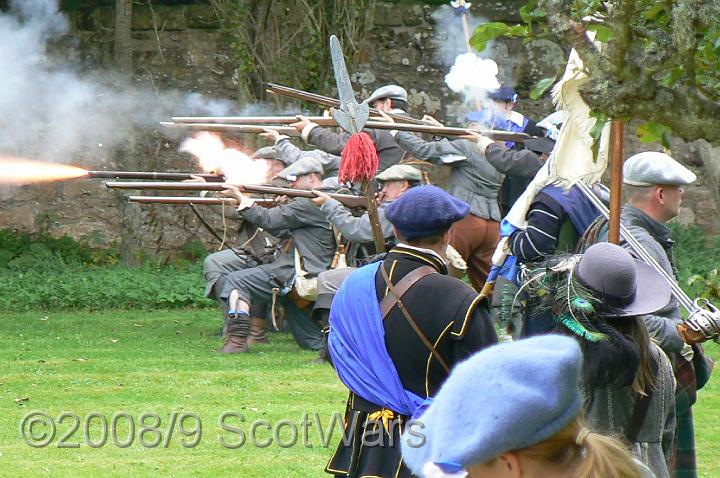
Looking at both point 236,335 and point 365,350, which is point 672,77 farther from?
point 236,335

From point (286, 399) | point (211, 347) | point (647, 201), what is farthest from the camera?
point (211, 347)

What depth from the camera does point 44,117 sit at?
51.3 ft

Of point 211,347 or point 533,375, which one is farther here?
point 211,347

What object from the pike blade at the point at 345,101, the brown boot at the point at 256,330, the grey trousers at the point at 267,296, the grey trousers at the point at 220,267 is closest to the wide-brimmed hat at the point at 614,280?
the pike blade at the point at 345,101

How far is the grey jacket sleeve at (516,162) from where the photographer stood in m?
9.73

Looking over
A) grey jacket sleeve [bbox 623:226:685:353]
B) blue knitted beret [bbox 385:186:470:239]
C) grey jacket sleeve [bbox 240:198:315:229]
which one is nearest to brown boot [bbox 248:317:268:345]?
grey jacket sleeve [bbox 240:198:315:229]

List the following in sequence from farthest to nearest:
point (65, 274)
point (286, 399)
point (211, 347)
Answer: point (65, 274), point (211, 347), point (286, 399)

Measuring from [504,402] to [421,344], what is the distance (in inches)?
96.0

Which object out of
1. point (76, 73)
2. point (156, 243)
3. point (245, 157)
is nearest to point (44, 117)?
point (76, 73)

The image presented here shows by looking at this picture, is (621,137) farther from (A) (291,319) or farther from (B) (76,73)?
(B) (76,73)

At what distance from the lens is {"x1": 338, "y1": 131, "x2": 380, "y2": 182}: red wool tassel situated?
6.93m

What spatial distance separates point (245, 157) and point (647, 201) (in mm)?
6605

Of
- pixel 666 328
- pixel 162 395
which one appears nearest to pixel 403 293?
pixel 666 328

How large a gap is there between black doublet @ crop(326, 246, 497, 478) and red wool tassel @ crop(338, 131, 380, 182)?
2.02 metres
